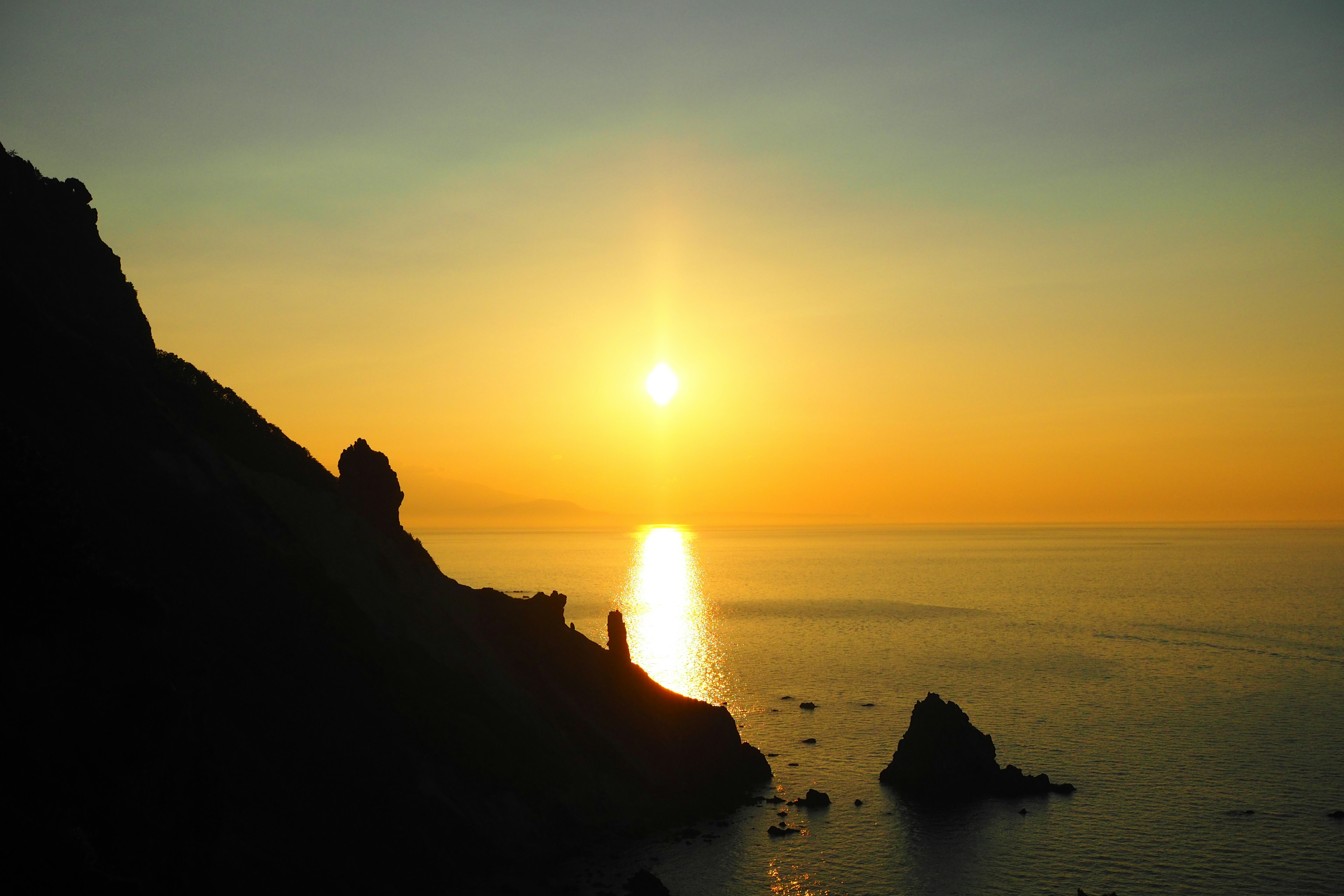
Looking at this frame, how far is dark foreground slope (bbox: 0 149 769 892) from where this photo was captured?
28.9 metres

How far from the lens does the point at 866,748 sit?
86.6 m

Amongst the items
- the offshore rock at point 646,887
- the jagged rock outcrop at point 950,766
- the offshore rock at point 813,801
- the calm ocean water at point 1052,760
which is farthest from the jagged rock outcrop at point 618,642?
the offshore rock at point 646,887

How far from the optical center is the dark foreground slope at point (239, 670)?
28859mm

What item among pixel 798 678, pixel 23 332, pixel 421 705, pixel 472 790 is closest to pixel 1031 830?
pixel 472 790

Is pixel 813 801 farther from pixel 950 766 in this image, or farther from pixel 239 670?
pixel 239 670

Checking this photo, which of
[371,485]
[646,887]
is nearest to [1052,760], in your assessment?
[646,887]

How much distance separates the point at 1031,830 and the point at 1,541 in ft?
219

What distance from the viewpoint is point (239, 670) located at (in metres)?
47.6

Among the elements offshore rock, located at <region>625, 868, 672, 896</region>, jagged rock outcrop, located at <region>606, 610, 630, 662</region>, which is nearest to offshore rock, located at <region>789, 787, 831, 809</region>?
jagged rock outcrop, located at <region>606, 610, 630, 662</region>

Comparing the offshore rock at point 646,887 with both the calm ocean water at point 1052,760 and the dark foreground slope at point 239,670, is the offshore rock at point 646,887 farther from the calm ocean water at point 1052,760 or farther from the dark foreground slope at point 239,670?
the dark foreground slope at point 239,670

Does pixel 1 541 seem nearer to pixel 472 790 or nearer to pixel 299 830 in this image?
pixel 299 830

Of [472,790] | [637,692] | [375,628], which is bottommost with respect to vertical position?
[472,790]

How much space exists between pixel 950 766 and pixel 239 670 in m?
56.6

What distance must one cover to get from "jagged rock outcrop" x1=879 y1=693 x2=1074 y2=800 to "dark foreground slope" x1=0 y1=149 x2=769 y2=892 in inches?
544
